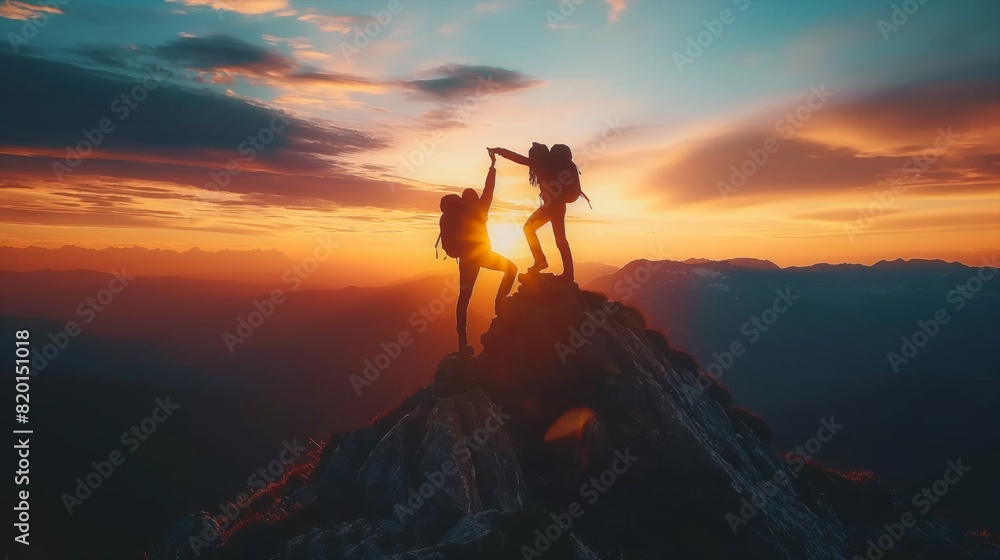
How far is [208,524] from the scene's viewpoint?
14.0 meters

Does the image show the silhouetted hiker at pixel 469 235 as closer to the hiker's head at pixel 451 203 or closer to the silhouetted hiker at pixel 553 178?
the hiker's head at pixel 451 203

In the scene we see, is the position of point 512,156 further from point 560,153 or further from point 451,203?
point 451,203

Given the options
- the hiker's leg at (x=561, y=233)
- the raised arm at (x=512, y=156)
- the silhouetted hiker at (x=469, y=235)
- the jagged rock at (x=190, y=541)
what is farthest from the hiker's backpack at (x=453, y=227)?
the jagged rock at (x=190, y=541)

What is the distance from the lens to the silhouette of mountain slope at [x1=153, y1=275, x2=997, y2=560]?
10516 millimetres

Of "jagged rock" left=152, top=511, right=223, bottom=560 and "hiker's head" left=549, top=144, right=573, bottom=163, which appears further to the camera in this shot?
"hiker's head" left=549, top=144, right=573, bottom=163

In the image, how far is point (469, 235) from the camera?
49.3 ft

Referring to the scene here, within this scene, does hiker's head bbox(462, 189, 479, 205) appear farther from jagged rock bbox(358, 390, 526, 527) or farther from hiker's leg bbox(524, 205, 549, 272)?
jagged rock bbox(358, 390, 526, 527)

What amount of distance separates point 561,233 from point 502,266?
2.19 meters

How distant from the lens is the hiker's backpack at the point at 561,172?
49.5 ft

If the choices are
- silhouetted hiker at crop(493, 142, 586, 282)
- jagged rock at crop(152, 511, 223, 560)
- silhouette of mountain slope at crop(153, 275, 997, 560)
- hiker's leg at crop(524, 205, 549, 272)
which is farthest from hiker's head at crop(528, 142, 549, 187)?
jagged rock at crop(152, 511, 223, 560)

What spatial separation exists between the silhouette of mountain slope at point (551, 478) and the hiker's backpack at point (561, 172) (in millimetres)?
3213

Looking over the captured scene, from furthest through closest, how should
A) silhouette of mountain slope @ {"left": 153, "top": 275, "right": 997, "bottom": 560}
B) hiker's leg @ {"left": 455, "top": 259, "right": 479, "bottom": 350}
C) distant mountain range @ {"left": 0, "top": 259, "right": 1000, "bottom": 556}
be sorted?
distant mountain range @ {"left": 0, "top": 259, "right": 1000, "bottom": 556}, hiker's leg @ {"left": 455, "top": 259, "right": 479, "bottom": 350}, silhouette of mountain slope @ {"left": 153, "top": 275, "right": 997, "bottom": 560}

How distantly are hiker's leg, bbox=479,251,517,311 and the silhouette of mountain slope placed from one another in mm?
935

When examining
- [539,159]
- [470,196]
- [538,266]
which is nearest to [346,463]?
[538,266]
